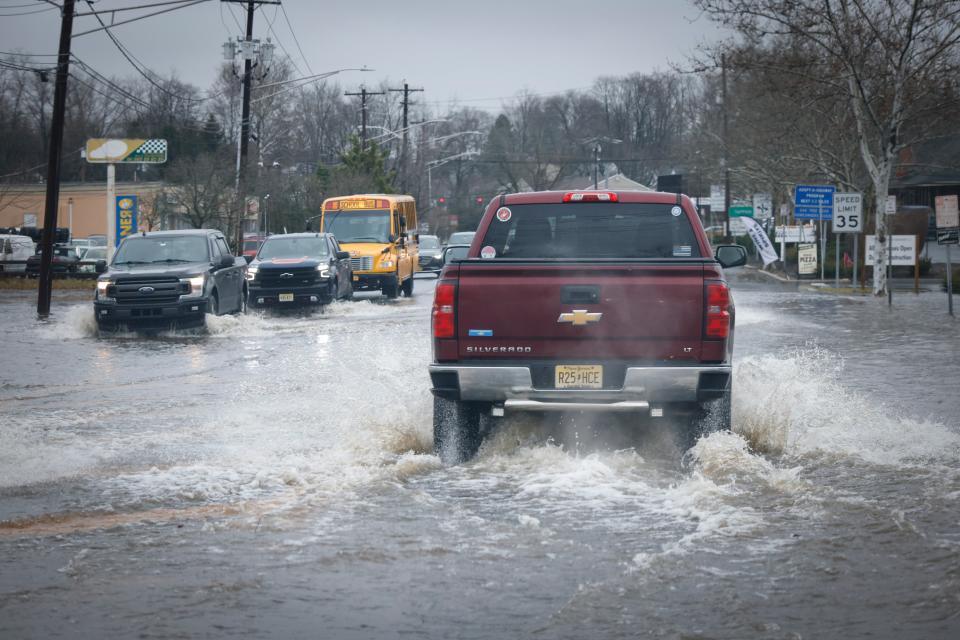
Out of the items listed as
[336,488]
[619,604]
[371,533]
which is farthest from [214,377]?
[619,604]

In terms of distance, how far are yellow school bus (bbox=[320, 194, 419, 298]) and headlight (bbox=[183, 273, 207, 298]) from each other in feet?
37.9

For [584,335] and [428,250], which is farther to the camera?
[428,250]

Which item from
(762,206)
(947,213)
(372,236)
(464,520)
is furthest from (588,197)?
(762,206)

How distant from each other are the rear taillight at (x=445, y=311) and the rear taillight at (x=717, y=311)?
1652mm

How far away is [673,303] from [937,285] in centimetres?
3881

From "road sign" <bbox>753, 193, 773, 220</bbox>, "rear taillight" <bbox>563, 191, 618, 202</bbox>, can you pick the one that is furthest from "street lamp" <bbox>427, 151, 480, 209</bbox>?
"rear taillight" <bbox>563, 191, 618, 202</bbox>

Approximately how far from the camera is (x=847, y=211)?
122 feet

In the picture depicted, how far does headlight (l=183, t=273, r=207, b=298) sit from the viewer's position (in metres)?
22.4

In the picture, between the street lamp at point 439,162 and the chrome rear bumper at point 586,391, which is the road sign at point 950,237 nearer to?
the chrome rear bumper at point 586,391

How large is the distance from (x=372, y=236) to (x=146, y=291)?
13.4m

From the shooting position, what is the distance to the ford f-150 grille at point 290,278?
28.5 metres

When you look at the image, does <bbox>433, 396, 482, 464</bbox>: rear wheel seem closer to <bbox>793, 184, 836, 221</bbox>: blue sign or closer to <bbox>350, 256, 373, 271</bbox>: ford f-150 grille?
<bbox>350, 256, 373, 271</bbox>: ford f-150 grille

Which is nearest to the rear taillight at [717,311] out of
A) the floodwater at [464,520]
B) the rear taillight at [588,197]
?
the floodwater at [464,520]

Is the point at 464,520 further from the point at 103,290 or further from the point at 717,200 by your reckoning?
the point at 717,200
